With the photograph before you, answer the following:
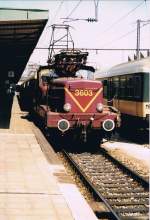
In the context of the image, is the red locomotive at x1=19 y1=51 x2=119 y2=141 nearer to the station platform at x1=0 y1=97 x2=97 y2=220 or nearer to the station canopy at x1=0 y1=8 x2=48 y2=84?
the station platform at x1=0 y1=97 x2=97 y2=220

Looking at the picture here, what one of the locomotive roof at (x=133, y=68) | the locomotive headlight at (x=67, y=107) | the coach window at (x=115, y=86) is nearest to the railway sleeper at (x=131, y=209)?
the locomotive headlight at (x=67, y=107)

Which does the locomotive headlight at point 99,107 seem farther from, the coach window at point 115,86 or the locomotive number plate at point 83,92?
the coach window at point 115,86

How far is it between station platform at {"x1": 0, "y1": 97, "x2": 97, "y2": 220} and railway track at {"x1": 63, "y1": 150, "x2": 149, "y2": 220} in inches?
27.2

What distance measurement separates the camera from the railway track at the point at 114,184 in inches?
318

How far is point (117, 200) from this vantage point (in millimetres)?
8977

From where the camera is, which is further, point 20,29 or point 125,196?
point 20,29

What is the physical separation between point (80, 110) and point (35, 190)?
6.70 meters

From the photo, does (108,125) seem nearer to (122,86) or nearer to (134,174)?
(134,174)

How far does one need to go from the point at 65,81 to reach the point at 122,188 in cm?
548

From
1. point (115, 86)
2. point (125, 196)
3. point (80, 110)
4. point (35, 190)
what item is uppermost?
point (115, 86)

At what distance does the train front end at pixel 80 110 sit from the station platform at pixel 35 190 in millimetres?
1506

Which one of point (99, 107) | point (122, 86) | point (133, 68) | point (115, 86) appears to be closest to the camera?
point (99, 107)

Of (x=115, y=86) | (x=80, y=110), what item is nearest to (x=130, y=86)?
(x=115, y=86)

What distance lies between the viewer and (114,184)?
1016 centimetres
